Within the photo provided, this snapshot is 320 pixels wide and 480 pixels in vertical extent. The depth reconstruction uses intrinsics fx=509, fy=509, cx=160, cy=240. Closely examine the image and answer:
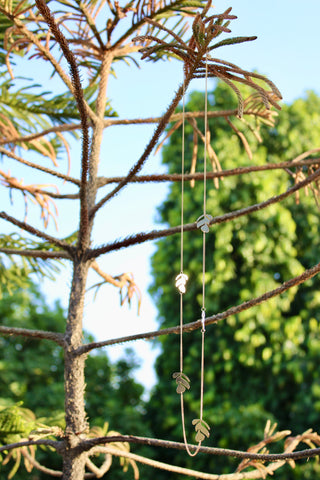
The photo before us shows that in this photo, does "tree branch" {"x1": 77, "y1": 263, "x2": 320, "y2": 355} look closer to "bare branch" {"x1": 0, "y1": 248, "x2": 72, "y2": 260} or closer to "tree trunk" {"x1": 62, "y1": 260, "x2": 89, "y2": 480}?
"tree trunk" {"x1": 62, "y1": 260, "x2": 89, "y2": 480}

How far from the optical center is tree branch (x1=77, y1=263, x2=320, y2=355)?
1264 millimetres

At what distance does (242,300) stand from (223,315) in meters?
4.08

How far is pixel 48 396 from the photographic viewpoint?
224 inches

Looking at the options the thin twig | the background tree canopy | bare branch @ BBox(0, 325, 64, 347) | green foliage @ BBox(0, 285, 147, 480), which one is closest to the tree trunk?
bare branch @ BBox(0, 325, 64, 347)

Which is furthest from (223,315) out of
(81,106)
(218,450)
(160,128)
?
(81,106)

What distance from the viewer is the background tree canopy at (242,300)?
16.3ft

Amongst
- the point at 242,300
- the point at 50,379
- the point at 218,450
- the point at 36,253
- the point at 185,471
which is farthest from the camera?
the point at 50,379

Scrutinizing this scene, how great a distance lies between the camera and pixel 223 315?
1.35m

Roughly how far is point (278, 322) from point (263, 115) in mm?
3374

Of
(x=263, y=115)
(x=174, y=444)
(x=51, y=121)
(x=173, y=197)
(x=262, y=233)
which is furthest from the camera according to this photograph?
(x=173, y=197)

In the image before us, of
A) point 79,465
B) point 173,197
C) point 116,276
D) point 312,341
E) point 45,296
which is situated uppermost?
point 173,197

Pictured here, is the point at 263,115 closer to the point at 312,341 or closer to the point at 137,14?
→ the point at 137,14

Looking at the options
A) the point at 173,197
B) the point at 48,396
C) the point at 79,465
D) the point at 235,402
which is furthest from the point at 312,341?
the point at 79,465

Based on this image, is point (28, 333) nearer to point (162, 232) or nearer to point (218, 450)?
point (162, 232)
